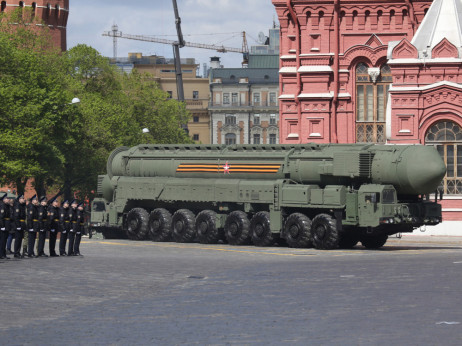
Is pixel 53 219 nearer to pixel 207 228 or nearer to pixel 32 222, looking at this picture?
pixel 32 222

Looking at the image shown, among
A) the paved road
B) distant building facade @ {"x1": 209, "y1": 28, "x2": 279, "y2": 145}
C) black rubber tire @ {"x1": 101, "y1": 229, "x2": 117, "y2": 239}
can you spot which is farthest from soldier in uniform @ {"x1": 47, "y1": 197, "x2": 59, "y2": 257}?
distant building facade @ {"x1": 209, "y1": 28, "x2": 279, "y2": 145}

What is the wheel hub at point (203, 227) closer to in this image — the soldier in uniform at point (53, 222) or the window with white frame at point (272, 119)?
the soldier in uniform at point (53, 222)

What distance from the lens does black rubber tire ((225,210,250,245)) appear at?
1587 inches

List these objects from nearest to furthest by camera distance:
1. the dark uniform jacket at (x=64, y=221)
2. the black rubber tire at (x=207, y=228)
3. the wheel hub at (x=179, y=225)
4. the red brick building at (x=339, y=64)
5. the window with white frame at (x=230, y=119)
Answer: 1. the dark uniform jacket at (x=64, y=221)
2. the black rubber tire at (x=207, y=228)
3. the wheel hub at (x=179, y=225)
4. the red brick building at (x=339, y=64)
5. the window with white frame at (x=230, y=119)

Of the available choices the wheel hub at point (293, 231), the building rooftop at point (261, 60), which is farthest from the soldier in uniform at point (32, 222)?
the building rooftop at point (261, 60)

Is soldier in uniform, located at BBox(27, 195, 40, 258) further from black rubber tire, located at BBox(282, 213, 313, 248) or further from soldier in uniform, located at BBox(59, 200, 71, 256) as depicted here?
black rubber tire, located at BBox(282, 213, 313, 248)

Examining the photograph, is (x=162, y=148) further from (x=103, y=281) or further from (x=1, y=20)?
(x=1, y=20)

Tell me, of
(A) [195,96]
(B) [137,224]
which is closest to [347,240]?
(B) [137,224]

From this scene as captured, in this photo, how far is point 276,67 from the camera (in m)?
160

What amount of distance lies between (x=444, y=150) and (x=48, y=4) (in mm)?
56500

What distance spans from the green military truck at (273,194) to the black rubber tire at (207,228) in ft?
0.13

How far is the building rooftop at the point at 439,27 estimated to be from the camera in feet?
169

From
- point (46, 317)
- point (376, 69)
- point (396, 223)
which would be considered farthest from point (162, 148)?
point (46, 317)

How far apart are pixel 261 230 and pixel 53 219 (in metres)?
9.41
